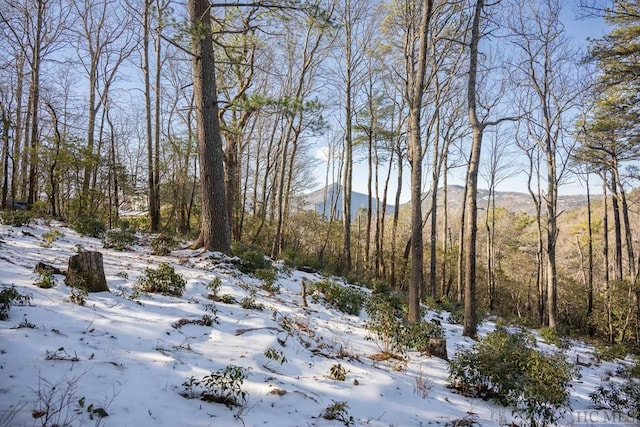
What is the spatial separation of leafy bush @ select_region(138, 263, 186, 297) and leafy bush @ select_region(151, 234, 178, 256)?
2.03 metres

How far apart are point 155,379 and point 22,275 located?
2.64 meters

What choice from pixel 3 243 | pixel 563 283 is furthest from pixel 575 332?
pixel 3 243

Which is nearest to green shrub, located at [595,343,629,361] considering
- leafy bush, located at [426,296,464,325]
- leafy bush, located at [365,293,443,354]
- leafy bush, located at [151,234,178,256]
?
leafy bush, located at [426,296,464,325]

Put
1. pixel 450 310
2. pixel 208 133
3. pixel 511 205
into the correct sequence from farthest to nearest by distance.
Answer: pixel 511 205 → pixel 450 310 → pixel 208 133

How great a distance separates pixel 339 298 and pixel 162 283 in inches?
133

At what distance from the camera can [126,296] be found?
372cm

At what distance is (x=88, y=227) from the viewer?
7.49 meters

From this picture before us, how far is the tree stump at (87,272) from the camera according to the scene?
3.53 meters

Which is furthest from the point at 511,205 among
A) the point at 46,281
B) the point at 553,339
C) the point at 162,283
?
the point at 46,281

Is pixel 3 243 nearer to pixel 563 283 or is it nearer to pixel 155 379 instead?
pixel 155 379

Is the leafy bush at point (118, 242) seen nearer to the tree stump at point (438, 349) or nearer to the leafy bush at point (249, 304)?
the leafy bush at point (249, 304)

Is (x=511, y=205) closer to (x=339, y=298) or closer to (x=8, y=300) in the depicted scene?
(x=339, y=298)

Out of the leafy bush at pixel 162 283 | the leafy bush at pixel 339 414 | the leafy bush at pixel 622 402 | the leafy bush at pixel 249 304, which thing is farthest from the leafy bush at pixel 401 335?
the leafy bush at pixel 162 283

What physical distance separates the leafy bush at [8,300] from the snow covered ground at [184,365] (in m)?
0.06
